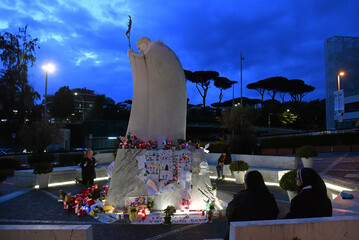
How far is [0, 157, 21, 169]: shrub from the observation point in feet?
50.9

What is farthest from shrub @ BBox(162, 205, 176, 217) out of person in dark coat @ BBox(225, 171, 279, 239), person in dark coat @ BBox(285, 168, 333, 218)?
person in dark coat @ BBox(285, 168, 333, 218)

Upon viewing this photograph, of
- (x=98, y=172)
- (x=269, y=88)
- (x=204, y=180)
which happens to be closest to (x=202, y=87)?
(x=269, y=88)

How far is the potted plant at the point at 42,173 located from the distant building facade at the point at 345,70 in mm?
39907

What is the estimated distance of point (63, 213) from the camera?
6996 millimetres

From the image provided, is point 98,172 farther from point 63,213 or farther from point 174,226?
point 174,226

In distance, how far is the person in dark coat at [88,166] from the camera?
1056cm

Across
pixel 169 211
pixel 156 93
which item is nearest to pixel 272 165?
pixel 156 93

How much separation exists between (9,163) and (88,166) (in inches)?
329

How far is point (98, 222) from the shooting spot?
6.20 meters

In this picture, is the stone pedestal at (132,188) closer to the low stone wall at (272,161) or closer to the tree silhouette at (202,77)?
the low stone wall at (272,161)

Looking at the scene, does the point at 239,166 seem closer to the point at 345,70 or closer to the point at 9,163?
the point at 9,163

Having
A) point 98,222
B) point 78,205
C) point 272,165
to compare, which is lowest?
point 98,222

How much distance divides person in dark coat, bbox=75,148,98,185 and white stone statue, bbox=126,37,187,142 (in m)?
3.68

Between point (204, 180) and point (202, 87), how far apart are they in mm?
58523
